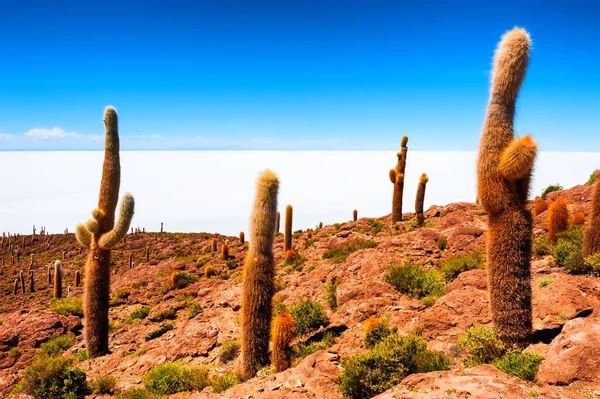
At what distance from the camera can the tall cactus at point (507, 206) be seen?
6.41 metres

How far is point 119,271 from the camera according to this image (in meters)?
33.1

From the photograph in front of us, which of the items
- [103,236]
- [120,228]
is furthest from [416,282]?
[103,236]

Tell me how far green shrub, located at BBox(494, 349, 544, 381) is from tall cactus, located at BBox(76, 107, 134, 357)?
34.7 ft

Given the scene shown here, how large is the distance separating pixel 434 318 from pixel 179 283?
1534 cm

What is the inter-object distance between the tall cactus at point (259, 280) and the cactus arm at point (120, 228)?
488cm

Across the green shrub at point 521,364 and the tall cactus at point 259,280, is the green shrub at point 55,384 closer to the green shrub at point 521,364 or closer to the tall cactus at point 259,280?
the tall cactus at point 259,280

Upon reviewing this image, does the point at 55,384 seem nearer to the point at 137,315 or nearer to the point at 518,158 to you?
the point at 137,315

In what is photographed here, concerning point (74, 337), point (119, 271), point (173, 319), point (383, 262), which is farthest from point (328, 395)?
point (119, 271)

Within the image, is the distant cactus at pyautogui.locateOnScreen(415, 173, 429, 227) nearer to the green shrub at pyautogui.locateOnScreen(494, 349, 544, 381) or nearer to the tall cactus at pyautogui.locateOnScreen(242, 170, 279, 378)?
the tall cactus at pyautogui.locateOnScreen(242, 170, 279, 378)

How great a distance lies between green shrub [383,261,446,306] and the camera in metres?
10.7

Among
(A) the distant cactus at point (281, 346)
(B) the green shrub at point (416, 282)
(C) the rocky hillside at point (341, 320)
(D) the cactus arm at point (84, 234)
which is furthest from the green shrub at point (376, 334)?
(D) the cactus arm at point (84, 234)

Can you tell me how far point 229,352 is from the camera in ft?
34.7

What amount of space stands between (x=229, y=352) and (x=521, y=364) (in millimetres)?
7483

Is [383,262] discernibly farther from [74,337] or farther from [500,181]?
[74,337]
